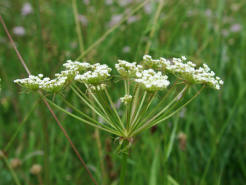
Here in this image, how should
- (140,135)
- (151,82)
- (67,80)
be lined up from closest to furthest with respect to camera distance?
(151,82)
(67,80)
(140,135)

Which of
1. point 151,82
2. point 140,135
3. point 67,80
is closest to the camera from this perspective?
point 151,82

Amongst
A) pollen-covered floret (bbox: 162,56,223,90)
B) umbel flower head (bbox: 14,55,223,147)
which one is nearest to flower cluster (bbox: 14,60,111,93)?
umbel flower head (bbox: 14,55,223,147)

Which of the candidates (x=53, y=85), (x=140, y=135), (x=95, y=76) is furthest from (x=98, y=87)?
(x=140, y=135)

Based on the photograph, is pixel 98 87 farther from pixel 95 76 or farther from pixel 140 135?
pixel 140 135

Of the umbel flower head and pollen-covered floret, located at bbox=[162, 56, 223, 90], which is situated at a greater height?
pollen-covered floret, located at bbox=[162, 56, 223, 90]

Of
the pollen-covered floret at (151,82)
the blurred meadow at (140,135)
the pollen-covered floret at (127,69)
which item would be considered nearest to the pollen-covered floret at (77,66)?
the pollen-covered floret at (127,69)

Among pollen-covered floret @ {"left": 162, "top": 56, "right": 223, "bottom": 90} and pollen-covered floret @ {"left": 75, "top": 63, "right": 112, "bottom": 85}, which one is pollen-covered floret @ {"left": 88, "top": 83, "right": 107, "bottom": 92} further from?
pollen-covered floret @ {"left": 162, "top": 56, "right": 223, "bottom": 90}

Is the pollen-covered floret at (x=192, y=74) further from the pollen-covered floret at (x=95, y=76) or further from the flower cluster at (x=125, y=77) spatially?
the pollen-covered floret at (x=95, y=76)

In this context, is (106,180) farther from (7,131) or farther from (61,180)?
(7,131)

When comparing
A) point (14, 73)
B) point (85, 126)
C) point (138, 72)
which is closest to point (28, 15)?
point (14, 73)
